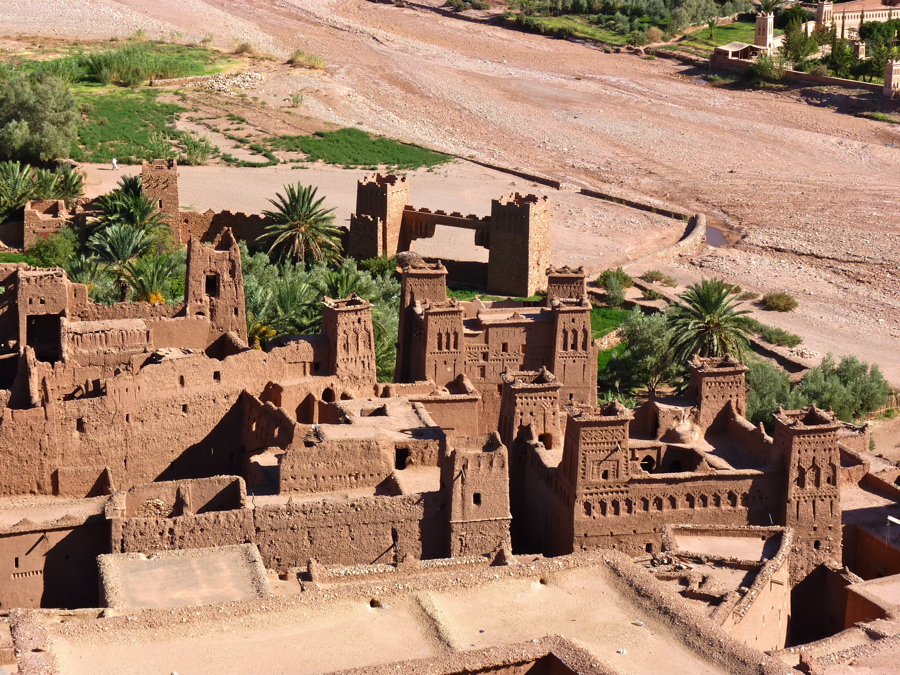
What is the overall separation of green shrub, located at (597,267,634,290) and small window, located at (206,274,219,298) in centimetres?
2287

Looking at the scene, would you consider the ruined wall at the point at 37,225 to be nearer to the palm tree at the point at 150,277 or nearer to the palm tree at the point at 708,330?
the palm tree at the point at 150,277

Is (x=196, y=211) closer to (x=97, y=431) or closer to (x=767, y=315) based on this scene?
(x=767, y=315)

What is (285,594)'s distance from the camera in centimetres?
3391

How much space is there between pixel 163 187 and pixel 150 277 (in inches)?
508

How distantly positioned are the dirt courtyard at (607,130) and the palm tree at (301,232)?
308 inches

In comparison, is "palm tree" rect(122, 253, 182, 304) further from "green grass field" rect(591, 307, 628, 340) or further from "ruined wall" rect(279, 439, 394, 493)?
"ruined wall" rect(279, 439, 394, 493)

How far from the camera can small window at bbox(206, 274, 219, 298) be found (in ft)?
153

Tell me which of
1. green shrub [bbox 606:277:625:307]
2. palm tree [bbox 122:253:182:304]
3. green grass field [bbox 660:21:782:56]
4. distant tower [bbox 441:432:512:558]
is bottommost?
distant tower [bbox 441:432:512:558]

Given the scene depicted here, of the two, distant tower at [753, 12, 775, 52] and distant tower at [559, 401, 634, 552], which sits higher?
distant tower at [753, 12, 775, 52]

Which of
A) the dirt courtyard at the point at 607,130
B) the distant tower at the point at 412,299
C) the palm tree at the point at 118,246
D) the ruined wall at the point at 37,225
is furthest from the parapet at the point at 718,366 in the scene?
the ruined wall at the point at 37,225

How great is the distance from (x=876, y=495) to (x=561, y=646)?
17.5 m

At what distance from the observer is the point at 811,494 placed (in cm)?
4144

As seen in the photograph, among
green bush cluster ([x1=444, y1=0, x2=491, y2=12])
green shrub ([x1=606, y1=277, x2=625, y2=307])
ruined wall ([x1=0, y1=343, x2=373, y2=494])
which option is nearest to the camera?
ruined wall ([x1=0, y1=343, x2=373, y2=494])

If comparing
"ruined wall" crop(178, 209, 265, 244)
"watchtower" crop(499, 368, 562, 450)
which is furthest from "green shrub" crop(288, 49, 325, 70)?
"watchtower" crop(499, 368, 562, 450)
